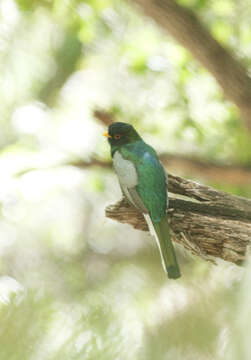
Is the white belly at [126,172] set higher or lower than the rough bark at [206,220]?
higher

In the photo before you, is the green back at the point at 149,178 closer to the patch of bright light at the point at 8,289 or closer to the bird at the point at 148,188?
the bird at the point at 148,188

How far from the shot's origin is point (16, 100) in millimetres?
3613

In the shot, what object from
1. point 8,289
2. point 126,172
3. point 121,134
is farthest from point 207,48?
point 8,289

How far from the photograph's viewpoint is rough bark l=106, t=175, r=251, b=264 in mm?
1743

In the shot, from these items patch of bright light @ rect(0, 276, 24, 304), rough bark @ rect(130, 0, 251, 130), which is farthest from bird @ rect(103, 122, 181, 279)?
rough bark @ rect(130, 0, 251, 130)

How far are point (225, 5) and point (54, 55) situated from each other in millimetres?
1508

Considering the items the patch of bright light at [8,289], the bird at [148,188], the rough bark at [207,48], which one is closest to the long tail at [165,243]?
the bird at [148,188]

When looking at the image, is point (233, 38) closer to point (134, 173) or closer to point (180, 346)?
point (134, 173)

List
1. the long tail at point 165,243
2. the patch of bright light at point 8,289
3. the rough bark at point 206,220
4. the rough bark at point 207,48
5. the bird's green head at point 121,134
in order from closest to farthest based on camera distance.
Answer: the patch of bright light at point 8,289 < the rough bark at point 206,220 < the long tail at point 165,243 < the bird's green head at point 121,134 < the rough bark at point 207,48

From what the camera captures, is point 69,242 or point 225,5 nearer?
point 225,5

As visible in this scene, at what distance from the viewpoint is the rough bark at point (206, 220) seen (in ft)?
5.72

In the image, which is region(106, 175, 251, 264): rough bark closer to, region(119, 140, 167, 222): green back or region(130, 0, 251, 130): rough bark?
region(119, 140, 167, 222): green back

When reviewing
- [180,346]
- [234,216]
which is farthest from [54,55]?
[180,346]

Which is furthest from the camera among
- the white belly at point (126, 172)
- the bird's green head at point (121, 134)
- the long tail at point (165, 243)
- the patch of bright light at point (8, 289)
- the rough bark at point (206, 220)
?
the bird's green head at point (121, 134)
